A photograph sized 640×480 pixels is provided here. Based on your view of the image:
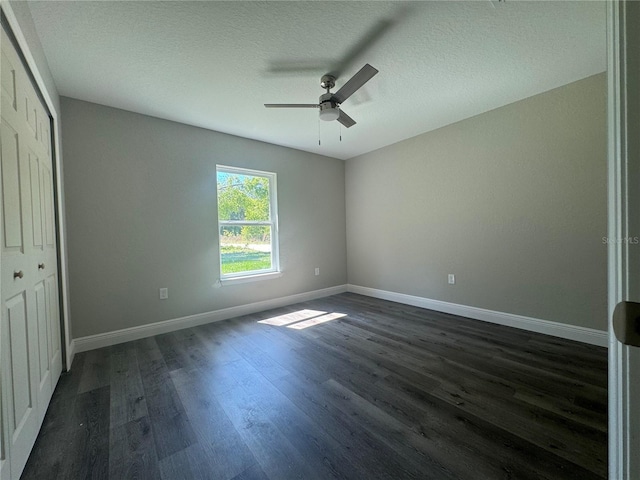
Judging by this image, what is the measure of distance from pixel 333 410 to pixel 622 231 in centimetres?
166

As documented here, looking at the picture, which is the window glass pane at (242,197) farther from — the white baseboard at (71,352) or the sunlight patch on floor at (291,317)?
the white baseboard at (71,352)

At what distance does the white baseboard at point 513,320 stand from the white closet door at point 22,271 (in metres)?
3.81

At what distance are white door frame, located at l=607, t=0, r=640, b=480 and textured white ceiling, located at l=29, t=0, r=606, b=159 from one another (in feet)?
5.31

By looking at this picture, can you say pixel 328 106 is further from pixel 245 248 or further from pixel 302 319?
Answer: pixel 302 319

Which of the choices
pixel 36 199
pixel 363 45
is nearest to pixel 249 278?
pixel 36 199

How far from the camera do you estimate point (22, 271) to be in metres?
1.32

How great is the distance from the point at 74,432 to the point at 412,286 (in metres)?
3.68

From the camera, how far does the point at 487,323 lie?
9.97 feet

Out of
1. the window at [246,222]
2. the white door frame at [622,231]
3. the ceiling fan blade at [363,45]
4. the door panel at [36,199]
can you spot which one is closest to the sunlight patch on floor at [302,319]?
the window at [246,222]

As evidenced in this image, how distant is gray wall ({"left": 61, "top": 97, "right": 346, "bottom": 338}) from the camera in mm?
2541

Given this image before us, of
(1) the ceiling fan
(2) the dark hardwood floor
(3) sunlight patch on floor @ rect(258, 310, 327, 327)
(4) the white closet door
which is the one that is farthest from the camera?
(3) sunlight patch on floor @ rect(258, 310, 327, 327)

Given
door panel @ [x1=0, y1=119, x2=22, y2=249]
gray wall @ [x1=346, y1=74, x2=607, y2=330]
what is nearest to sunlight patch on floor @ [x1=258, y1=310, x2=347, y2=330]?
gray wall @ [x1=346, y1=74, x2=607, y2=330]

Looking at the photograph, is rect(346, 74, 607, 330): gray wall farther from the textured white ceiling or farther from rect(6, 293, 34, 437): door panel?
rect(6, 293, 34, 437): door panel

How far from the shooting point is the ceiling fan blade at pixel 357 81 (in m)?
1.77
